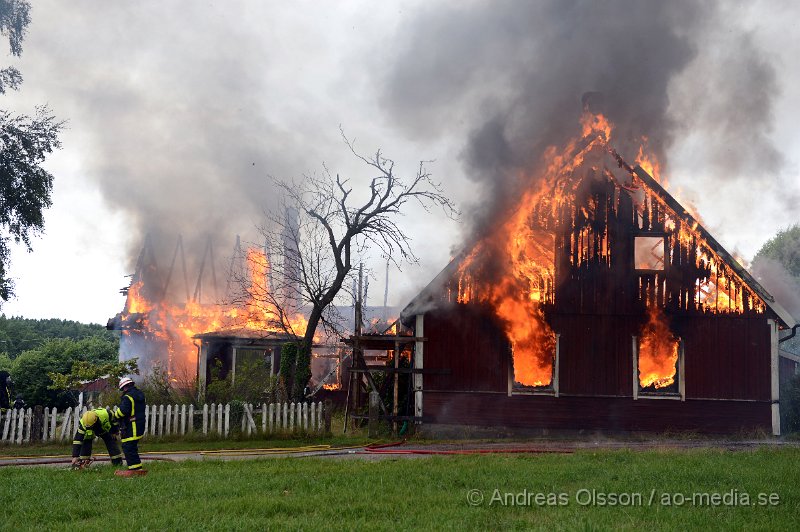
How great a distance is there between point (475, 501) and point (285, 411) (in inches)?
394

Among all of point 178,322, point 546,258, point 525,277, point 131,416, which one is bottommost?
point 131,416

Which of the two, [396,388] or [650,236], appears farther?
[396,388]


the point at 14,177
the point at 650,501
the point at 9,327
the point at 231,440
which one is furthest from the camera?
the point at 9,327

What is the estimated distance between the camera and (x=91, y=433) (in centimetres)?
1116

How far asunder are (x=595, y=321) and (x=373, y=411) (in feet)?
20.4

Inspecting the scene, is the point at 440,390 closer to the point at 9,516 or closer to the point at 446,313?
the point at 446,313

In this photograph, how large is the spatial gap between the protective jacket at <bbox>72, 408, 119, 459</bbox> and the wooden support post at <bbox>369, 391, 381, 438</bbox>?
7.97m

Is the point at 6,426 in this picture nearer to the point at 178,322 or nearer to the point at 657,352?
the point at 657,352

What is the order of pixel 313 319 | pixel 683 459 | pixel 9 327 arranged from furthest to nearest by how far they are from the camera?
pixel 9 327 < pixel 313 319 < pixel 683 459

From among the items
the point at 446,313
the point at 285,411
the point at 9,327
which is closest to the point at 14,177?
the point at 285,411

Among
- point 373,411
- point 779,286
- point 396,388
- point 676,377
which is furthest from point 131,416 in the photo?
point 779,286

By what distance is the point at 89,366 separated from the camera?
20.6 meters

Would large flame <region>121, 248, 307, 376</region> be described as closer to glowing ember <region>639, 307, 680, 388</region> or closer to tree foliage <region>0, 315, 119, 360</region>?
tree foliage <region>0, 315, 119, 360</region>

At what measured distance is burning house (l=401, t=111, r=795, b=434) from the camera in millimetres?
17953
